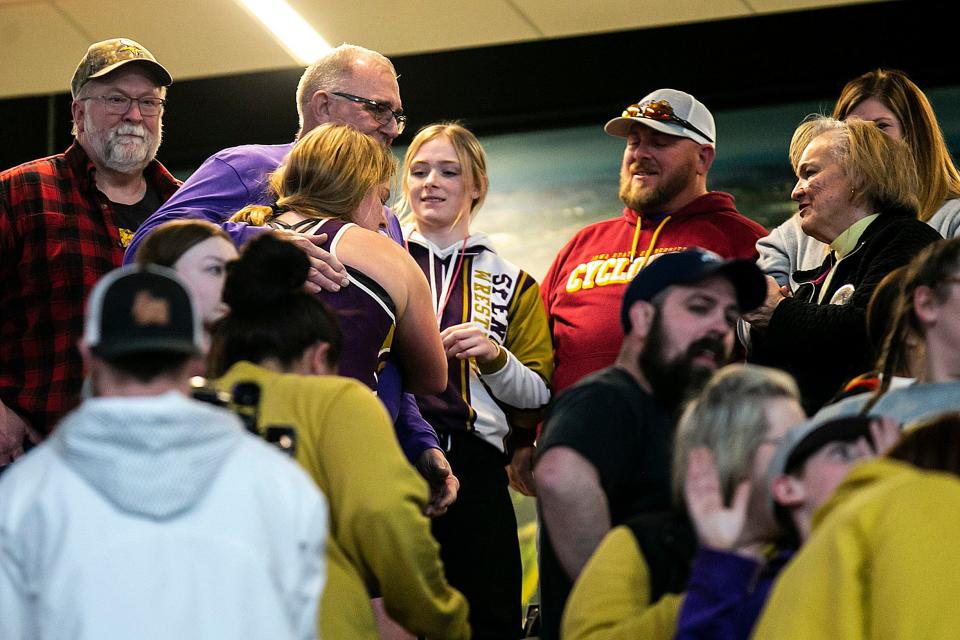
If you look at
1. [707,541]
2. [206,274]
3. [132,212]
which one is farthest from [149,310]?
[132,212]

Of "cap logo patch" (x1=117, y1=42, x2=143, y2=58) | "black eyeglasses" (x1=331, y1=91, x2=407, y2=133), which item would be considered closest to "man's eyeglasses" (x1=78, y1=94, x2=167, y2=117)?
"cap logo patch" (x1=117, y1=42, x2=143, y2=58)

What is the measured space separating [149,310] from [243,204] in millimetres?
1715

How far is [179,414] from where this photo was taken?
6.28 feet

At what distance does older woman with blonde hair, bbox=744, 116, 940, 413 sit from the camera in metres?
3.40

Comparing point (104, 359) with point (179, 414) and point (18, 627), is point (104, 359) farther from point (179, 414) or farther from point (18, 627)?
point (18, 627)

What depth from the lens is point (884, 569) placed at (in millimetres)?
1680

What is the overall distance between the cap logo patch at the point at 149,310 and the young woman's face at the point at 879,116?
2.54 meters

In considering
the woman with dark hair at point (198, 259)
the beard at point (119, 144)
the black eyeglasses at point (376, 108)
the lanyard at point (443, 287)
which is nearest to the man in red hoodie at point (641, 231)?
the lanyard at point (443, 287)

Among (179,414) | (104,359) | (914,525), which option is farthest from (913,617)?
(104,359)

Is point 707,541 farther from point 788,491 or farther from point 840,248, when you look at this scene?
point 840,248

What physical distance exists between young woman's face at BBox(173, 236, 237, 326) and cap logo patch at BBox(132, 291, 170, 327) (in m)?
0.72

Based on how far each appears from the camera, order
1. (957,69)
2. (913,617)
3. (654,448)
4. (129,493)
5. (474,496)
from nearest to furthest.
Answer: (913,617) → (129,493) → (654,448) → (474,496) → (957,69)

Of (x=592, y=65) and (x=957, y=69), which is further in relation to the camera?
(x=592, y=65)

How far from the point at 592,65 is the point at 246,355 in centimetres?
428
